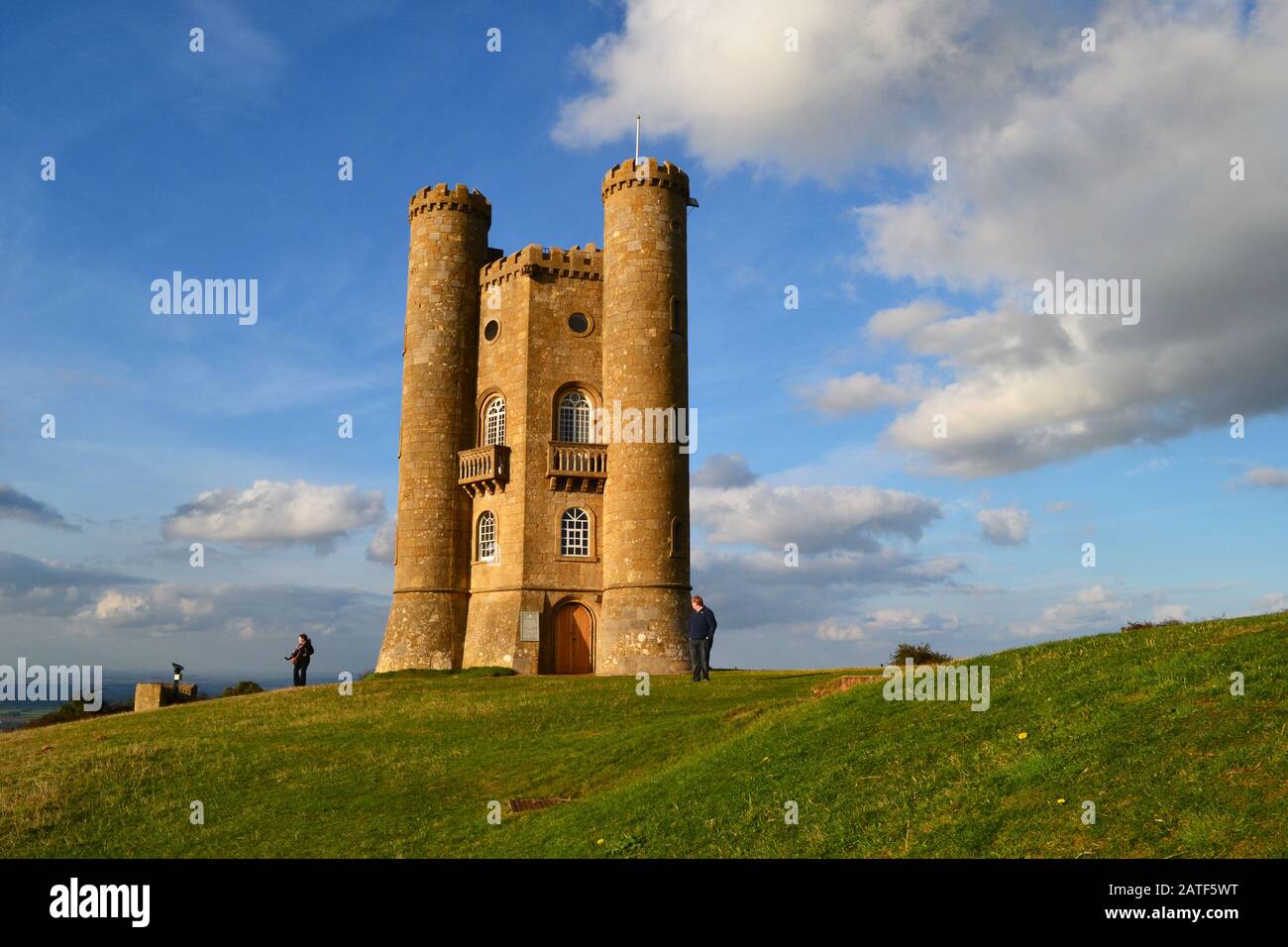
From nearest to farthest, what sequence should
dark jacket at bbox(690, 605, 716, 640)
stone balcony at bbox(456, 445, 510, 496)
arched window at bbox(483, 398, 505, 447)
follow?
dark jacket at bbox(690, 605, 716, 640) → stone balcony at bbox(456, 445, 510, 496) → arched window at bbox(483, 398, 505, 447)

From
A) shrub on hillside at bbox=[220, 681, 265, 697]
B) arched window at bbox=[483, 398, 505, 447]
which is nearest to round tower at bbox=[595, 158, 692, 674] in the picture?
arched window at bbox=[483, 398, 505, 447]

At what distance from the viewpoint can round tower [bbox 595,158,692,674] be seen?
4159cm

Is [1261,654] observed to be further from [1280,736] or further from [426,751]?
[426,751]

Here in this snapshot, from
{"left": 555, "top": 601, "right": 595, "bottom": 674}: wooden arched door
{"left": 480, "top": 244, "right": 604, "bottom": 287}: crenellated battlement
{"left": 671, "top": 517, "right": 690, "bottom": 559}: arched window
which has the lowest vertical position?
{"left": 555, "top": 601, "right": 595, "bottom": 674}: wooden arched door

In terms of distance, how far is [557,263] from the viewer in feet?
152

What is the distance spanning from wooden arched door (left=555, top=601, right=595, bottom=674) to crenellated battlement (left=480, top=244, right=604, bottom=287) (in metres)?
13.9

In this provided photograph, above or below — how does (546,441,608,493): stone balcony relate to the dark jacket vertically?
above

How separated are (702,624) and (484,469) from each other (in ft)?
56.5

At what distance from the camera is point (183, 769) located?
23156mm

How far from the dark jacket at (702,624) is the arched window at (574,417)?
16.1 meters

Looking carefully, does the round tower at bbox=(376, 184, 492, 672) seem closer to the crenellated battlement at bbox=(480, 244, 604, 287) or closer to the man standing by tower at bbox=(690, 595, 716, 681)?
the crenellated battlement at bbox=(480, 244, 604, 287)

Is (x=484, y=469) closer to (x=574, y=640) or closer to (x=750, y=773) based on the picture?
(x=574, y=640)
